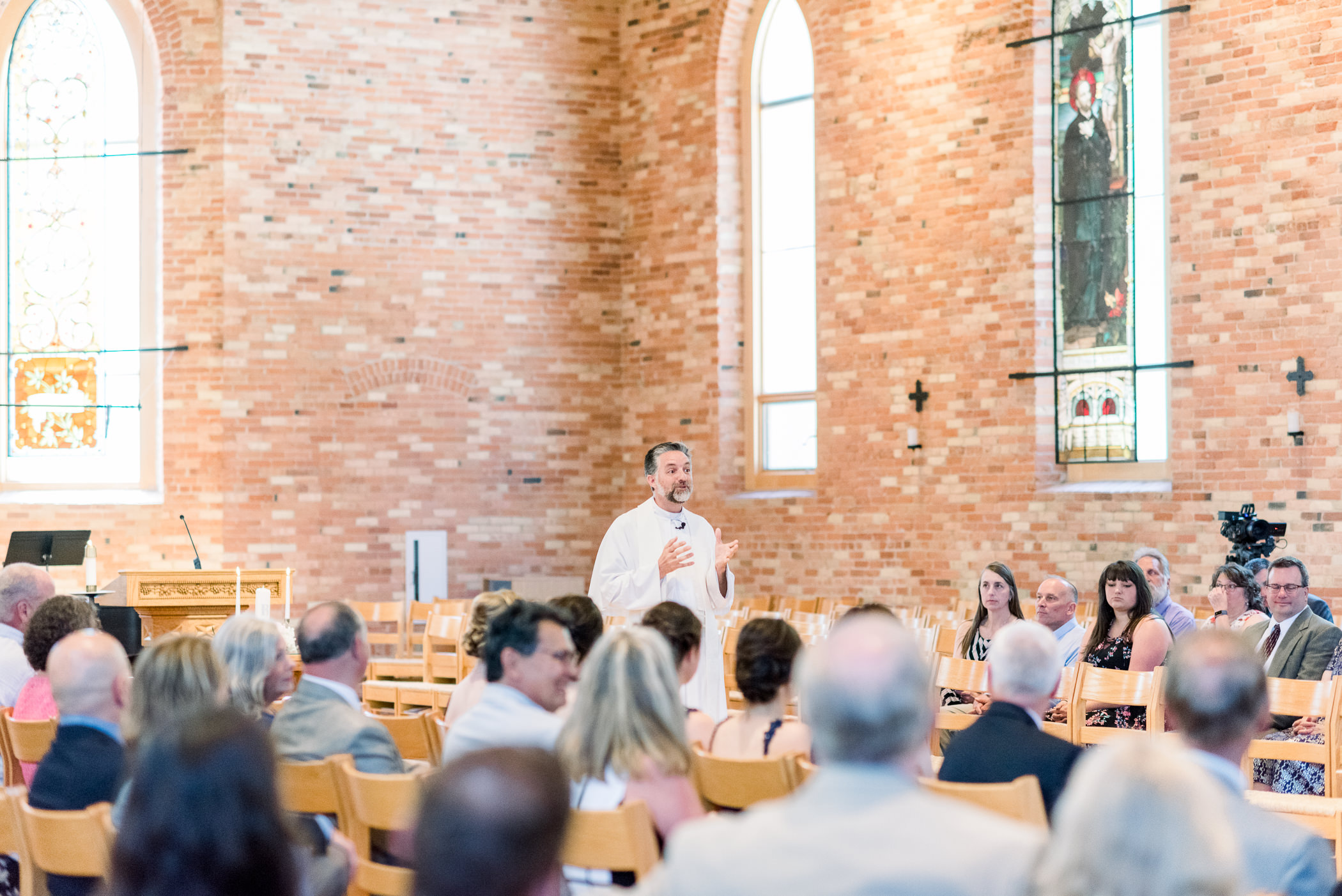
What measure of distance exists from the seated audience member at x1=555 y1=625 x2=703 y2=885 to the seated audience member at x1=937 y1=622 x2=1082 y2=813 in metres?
0.72

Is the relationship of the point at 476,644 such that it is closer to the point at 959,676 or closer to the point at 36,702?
the point at 36,702

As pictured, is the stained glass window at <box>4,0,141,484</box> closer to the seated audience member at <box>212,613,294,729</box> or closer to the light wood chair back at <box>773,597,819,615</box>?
the light wood chair back at <box>773,597,819,615</box>

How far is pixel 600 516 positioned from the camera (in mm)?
14281

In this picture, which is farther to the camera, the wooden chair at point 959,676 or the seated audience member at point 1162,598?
the seated audience member at point 1162,598

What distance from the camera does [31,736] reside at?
481cm

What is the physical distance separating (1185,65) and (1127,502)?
3.21m

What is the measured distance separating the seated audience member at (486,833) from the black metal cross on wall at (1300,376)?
9.13m

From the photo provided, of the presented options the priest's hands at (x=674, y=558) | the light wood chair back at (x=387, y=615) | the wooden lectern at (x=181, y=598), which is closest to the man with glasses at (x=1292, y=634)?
the priest's hands at (x=674, y=558)

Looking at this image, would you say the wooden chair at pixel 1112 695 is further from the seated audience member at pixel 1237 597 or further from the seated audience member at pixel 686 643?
the seated audience member at pixel 1237 597

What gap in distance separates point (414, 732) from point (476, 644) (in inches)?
14.2

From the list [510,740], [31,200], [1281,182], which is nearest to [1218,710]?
[510,740]

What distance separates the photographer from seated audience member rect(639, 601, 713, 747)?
4.43 meters

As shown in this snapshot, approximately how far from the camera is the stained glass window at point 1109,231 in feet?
36.6

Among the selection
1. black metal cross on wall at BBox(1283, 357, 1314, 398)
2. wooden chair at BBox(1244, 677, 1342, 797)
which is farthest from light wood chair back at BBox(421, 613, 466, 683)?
black metal cross on wall at BBox(1283, 357, 1314, 398)
